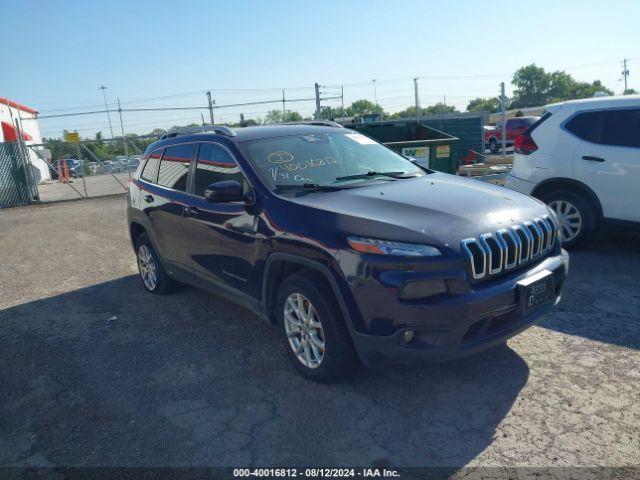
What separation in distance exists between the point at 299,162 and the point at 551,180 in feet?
12.2

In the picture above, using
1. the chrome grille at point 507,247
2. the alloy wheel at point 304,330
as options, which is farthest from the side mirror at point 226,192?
the chrome grille at point 507,247

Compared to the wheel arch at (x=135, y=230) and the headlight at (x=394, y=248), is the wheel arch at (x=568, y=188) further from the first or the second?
the wheel arch at (x=135, y=230)

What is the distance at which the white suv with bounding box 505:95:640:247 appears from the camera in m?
5.83

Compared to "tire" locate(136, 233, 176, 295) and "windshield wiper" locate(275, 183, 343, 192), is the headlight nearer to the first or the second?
"windshield wiper" locate(275, 183, 343, 192)

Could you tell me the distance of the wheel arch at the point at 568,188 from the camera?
6102 millimetres

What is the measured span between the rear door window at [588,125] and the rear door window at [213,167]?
14.1 ft

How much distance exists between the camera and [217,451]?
2955 millimetres

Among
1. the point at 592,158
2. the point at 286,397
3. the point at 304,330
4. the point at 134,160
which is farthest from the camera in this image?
the point at 134,160

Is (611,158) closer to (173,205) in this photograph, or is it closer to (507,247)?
(507,247)

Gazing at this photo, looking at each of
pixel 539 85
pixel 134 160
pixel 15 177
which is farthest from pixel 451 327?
pixel 539 85

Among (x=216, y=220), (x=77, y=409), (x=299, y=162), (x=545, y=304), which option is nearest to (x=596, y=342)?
(x=545, y=304)

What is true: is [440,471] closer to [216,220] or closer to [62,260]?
[216,220]

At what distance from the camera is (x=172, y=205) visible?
16.4 ft

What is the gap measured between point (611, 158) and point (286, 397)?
4685 mm
